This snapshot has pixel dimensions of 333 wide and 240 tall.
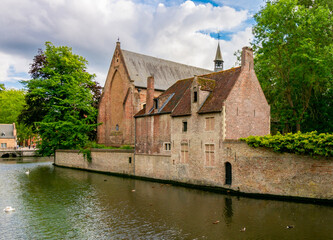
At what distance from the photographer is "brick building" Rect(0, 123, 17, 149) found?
64.8 meters

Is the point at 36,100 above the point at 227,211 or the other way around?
above

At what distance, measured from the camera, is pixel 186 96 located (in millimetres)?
25562

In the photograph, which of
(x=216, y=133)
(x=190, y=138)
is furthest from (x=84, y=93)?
(x=216, y=133)

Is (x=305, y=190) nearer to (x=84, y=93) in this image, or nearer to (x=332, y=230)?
(x=332, y=230)

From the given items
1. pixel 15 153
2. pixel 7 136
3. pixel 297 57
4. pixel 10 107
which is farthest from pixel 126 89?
pixel 10 107

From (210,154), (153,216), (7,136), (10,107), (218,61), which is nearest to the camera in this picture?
(153,216)

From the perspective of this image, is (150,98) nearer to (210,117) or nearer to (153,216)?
(210,117)

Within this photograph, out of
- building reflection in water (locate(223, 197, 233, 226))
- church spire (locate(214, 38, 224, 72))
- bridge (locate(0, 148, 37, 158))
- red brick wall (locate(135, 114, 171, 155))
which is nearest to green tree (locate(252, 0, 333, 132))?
red brick wall (locate(135, 114, 171, 155))

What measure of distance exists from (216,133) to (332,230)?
10.4 metres

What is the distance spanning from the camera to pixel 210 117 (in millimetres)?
22031

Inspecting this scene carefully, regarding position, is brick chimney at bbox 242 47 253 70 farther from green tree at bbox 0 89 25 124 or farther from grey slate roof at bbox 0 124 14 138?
green tree at bbox 0 89 25 124

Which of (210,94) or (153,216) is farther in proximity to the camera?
(210,94)

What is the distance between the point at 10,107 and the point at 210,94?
200 ft

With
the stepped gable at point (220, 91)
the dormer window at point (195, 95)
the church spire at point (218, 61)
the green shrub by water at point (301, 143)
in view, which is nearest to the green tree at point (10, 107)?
the church spire at point (218, 61)
